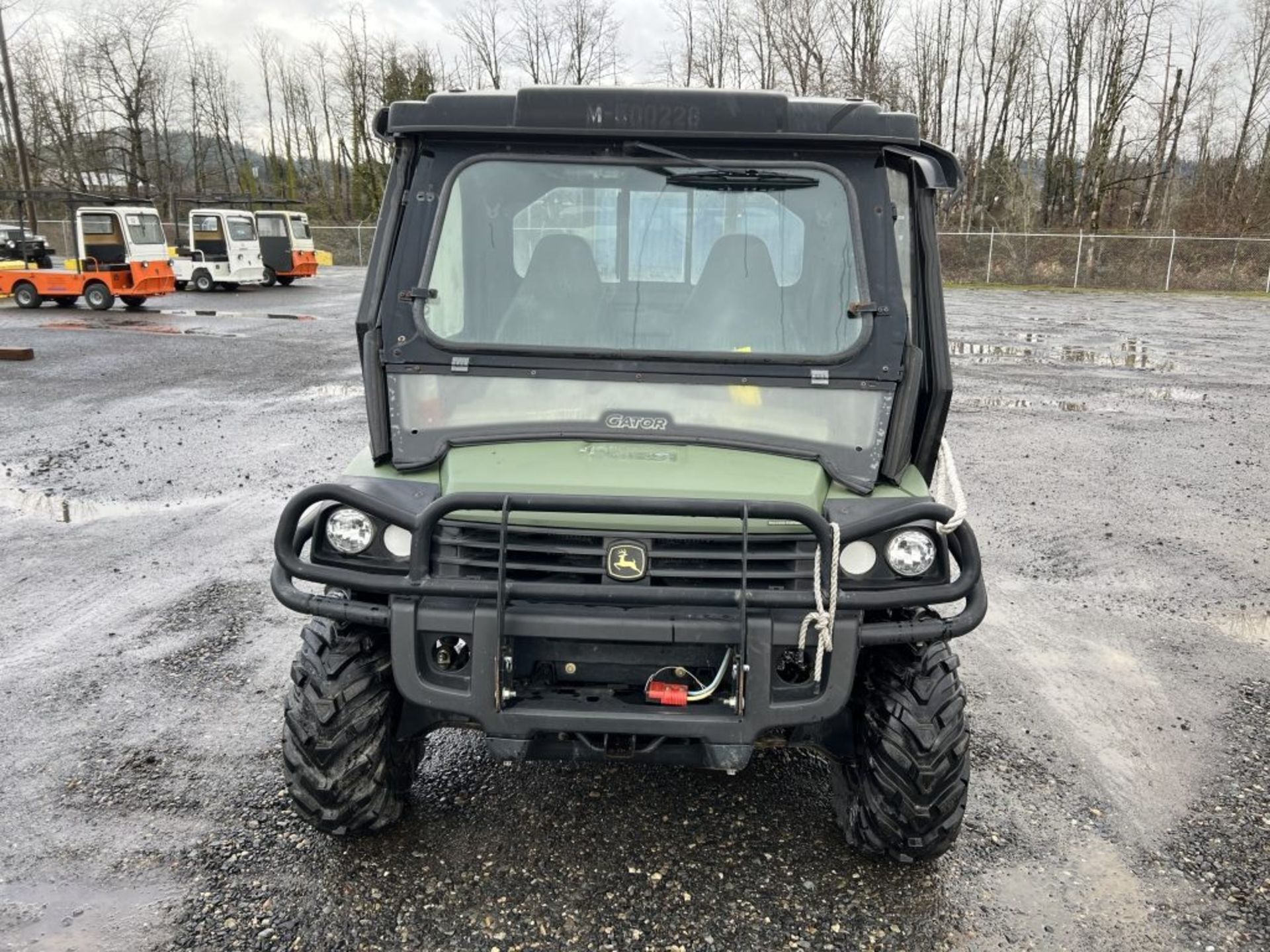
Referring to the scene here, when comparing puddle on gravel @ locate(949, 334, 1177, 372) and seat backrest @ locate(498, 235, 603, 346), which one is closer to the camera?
seat backrest @ locate(498, 235, 603, 346)

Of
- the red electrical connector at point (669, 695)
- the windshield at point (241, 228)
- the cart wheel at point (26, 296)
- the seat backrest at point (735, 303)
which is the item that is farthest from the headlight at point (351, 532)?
the windshield at point (241, 228)

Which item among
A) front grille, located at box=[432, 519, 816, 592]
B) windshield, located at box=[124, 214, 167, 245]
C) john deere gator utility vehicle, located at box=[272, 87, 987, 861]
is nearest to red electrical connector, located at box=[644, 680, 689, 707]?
john deere gator utility vehicle, located at box=[272, 87, 987, 861]

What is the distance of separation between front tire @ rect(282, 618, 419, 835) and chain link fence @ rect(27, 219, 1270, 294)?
3161 cm

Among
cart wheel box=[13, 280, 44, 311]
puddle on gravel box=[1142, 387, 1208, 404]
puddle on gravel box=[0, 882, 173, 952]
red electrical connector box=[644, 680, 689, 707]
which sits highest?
red electrical connector box=[644, 680, 689, 707]

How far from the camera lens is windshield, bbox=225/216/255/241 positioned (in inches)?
1033

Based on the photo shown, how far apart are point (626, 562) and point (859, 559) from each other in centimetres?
68

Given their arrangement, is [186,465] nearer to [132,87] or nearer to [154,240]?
[154,240]

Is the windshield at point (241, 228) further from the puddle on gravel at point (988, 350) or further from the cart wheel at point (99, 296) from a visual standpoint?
the puddle on gravel at point (988, 350)

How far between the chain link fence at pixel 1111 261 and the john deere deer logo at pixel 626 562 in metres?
31.5

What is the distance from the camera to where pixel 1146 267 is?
31672 mm

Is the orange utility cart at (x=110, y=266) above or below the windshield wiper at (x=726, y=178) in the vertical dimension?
below

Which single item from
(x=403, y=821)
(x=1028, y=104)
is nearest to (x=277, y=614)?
(x=403, y=821)

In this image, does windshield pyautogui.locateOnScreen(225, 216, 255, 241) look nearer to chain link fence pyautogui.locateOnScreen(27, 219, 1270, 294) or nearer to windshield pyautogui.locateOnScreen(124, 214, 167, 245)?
windshield pyautogui.locateOnScreen(124, 214, 167, 245)

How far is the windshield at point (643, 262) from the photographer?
329cm
